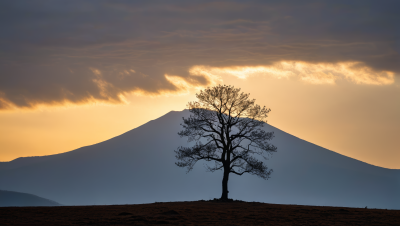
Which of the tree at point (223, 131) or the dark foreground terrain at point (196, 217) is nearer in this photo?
the dark foreground terrain at point (196, 217)

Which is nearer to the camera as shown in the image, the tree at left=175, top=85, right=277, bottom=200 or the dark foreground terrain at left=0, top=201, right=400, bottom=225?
the dark foreground terrain at left=0, top=201, right=400, bottom=225

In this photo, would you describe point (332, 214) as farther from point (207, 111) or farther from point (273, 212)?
point (207, 111)

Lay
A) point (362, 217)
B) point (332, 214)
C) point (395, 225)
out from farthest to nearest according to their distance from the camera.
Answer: point (332, 214)
point (362, 217)
point (395, 225)

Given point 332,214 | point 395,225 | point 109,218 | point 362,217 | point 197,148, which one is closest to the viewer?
point 395,225

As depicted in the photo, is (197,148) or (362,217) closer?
(362,217)

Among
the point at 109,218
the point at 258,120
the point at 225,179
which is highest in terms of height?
the point at 258,120

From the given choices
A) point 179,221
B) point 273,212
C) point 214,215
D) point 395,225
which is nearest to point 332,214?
point 273,212

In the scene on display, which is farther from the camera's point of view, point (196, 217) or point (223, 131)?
point (223, 131)

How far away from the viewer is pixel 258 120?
4012 cm

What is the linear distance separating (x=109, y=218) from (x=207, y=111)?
19079mm

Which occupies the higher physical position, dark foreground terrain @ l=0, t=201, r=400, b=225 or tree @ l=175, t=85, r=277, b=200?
tree @ l=175, t=85, r=277, b=200

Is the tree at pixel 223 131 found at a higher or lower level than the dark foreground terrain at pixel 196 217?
higher

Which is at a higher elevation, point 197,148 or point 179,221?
point 197,148

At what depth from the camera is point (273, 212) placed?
2781 cm
